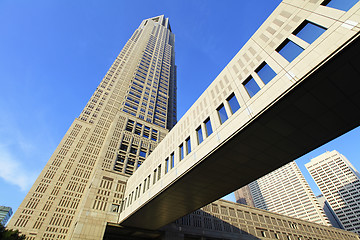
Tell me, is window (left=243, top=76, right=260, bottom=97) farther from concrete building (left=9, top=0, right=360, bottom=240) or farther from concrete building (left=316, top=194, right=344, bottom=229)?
concrete building (left=316, top=194, right=344, bottom=229)

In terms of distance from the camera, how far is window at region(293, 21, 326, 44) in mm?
8069

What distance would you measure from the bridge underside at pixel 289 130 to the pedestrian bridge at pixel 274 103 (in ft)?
0.12

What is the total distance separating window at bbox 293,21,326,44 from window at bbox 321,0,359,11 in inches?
34.6

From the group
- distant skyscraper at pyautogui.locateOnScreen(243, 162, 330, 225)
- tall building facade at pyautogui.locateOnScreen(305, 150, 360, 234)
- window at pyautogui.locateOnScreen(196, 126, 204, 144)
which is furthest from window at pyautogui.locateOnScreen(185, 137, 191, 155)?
tall building facade at pyautogui.locateOnScreen(305, 150, 360, 234)

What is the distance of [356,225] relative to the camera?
130 meters

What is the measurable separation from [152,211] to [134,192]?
15.9 ft

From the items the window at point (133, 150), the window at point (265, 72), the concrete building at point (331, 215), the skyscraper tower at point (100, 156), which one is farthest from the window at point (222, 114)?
the concrete building at point (331, 215)

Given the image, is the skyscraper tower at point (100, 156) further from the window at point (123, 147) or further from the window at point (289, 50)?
the window at point (289, 50)

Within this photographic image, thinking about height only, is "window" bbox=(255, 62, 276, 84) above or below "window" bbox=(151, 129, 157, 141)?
below

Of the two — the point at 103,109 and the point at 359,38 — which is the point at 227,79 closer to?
the point at 359,38

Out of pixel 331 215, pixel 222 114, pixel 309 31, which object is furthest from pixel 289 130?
pixel 331 215

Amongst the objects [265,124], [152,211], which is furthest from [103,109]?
[265,124]

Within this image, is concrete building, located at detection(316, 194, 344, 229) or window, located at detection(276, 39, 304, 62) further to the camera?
concrete building, located at detection(316, 194, 344, 229)

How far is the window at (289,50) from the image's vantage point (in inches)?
341
